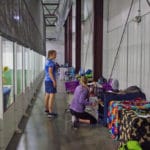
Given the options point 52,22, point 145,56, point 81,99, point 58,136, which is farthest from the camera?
point 52,22

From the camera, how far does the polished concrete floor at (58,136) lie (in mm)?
5270

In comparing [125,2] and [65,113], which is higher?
[125,2]

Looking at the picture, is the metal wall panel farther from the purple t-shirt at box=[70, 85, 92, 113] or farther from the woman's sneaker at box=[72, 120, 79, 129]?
the woman's sneaker at box=[72, 120, 79, 129]

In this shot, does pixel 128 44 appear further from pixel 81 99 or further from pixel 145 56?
pixel 81 99

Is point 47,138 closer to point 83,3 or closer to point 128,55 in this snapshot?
point 128,55

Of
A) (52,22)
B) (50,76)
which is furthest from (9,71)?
(52,22)

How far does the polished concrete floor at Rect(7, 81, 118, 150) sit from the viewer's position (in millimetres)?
5270

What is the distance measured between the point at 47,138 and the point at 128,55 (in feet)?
9.29

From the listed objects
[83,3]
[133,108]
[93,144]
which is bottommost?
[93,144]

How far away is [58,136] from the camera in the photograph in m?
5.97

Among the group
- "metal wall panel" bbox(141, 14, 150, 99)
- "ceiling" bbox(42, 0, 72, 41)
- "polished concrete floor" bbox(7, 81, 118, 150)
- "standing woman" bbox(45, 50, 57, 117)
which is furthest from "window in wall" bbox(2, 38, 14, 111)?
"ceiling" bbox(42, 0, 72, 41)

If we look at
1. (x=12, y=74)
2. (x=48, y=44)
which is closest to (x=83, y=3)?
(x=12, y=74)

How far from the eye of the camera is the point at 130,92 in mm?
6465

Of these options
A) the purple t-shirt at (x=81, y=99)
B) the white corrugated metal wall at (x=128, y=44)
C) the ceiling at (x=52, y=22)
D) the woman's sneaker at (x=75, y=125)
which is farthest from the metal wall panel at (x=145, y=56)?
the ceiling at (x=52, y=22)
